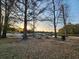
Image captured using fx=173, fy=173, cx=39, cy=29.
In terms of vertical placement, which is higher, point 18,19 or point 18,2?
point 18,2

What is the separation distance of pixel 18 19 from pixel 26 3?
6.93ft

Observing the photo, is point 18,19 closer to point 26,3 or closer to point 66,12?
point 26,3

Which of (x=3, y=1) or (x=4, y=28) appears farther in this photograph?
(x=4, y=28)

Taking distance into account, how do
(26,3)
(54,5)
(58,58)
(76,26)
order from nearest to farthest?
(58,58), (26,3), (54,5), (76,26)

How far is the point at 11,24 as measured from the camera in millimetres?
21547

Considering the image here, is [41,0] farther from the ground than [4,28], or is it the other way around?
[41,0]

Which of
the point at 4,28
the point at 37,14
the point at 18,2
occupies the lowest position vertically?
the point at 4,28

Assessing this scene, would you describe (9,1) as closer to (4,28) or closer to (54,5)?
(4,28)

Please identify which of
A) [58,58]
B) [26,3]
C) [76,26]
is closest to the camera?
[58,58]

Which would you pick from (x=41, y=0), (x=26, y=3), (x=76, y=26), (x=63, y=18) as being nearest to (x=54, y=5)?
(x=63, y=18)

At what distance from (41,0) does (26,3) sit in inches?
87.5

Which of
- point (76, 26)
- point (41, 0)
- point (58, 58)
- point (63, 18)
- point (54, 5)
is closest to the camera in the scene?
point (58, 58)

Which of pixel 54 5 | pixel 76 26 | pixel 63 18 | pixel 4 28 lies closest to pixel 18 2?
pixel 4 28

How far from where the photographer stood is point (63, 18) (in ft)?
99.5
